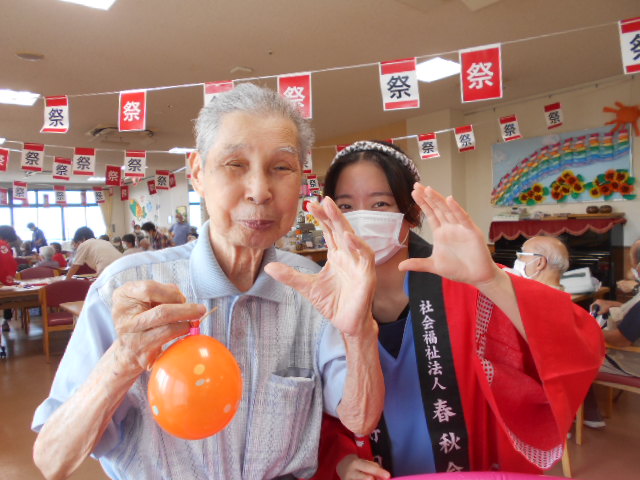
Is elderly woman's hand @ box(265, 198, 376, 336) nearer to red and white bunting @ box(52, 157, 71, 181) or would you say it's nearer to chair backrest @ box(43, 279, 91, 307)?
chair backrest @ box(43, 279, 91, 307)

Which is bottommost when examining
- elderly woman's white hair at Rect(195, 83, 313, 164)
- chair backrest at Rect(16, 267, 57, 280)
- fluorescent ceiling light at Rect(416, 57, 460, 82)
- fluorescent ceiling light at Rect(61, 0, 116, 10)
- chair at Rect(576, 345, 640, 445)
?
chair at Rect(576, 345, 640, 445)

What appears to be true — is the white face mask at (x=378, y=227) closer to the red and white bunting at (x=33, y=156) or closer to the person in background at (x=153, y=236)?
the person in background at (x=153, y=236)

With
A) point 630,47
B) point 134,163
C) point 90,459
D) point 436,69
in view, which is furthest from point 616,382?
point 134,163

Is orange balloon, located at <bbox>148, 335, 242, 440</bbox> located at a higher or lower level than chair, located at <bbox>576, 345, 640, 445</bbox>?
higher

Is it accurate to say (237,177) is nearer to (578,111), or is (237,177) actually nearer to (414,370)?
(414,370)

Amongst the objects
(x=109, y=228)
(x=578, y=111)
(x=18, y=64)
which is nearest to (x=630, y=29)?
(x=578, y=111)

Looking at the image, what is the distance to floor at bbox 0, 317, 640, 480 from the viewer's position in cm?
265

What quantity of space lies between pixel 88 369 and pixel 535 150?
312 inches

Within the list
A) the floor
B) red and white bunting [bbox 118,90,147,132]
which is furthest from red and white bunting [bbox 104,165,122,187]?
the floor

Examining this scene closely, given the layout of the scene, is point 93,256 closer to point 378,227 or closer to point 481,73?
point 481,73

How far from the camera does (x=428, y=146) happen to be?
7.52 meters

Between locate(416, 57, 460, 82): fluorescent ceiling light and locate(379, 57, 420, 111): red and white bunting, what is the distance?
137cm

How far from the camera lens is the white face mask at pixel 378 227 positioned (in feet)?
4.38

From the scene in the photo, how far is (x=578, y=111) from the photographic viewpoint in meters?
6.75
